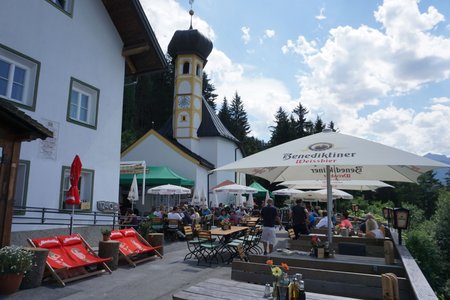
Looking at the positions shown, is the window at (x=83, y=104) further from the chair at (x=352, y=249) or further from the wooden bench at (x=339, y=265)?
the chair at (x=352, y=249)

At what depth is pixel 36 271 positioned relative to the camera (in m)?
6.93

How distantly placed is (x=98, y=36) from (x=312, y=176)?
9360 millimetres

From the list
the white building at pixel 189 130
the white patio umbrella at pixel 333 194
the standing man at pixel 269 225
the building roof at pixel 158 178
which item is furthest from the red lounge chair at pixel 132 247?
the white building at pixel 189 130

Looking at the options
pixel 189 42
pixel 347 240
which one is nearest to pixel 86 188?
pixel 347 240

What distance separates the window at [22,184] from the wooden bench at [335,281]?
24.2 ft

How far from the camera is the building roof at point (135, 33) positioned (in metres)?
13.1

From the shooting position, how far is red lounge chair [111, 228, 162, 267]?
952 cm

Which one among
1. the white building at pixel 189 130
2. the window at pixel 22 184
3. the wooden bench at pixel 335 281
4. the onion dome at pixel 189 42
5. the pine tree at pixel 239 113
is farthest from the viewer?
the pine tree at pixel 239 113

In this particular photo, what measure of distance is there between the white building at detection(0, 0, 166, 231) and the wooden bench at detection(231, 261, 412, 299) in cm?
742

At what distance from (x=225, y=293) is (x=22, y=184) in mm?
8243

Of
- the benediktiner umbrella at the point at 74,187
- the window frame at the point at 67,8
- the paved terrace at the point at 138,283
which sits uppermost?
the window frame at the point at 67,8

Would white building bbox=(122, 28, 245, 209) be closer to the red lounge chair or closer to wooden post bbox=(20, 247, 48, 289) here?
the red lounge chair

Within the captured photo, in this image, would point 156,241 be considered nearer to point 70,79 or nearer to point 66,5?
point 70,79

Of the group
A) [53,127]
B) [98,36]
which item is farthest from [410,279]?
[98,36]
